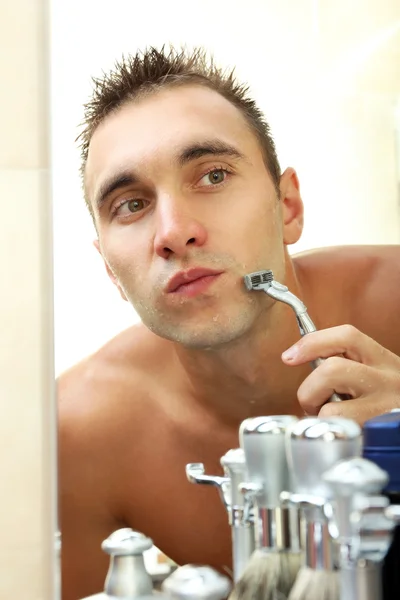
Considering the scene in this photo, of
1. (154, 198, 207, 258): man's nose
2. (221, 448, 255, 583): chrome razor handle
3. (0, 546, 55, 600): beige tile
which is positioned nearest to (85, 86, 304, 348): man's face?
(154, 198, 207, 258): man's nose

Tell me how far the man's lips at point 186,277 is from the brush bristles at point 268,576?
0.76ft

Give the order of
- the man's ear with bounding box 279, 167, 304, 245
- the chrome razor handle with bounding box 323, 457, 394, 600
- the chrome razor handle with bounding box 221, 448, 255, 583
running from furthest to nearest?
the man's ear with bounding box 279, 167, 304, 245 < the chrome razor handle with bounding box 221, 448, 255, 583 < the chrome razor handle with bounding box 323, 457, 394, 600

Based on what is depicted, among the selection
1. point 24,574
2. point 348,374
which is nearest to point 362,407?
point 348,374

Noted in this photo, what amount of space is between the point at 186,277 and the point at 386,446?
0.76 feet

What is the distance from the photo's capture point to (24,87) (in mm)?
731

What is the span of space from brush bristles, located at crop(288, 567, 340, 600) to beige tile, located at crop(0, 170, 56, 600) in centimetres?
31

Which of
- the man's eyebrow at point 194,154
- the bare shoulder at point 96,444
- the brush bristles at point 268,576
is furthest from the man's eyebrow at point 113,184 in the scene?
the brush bristles at point 268,576

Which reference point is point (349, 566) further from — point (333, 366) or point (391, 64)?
point (391, 64)

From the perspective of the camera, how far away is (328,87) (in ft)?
2.13

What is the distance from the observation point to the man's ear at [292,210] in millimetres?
653

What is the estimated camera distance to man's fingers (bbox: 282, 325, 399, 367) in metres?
0.62

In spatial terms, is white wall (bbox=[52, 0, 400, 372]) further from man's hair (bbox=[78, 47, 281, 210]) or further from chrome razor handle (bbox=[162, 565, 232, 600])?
chrome razor handle (bbox=[162, 565, 232, 600])

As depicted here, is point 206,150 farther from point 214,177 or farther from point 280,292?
point 280,292

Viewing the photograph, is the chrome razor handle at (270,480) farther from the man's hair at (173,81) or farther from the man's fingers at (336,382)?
the man's hair at (173,81)
